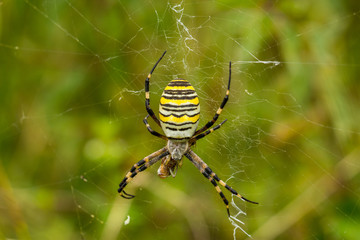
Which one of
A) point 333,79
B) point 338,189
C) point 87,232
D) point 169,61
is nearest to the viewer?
point 333,79

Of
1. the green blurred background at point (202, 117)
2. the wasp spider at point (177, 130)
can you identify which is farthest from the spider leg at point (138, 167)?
the green blurred background at point (202, 117)

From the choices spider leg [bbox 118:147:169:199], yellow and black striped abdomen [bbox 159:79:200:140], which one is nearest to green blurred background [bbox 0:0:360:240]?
spider leg [bbox 118:147:169:199]

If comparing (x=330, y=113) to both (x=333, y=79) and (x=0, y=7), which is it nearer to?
(x=333, y=79)

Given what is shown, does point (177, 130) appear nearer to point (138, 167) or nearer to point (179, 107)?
point (179, 107)

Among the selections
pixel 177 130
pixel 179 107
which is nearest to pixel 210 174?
pixel 177 130

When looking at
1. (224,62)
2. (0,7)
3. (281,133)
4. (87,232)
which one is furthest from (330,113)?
(0,7)
